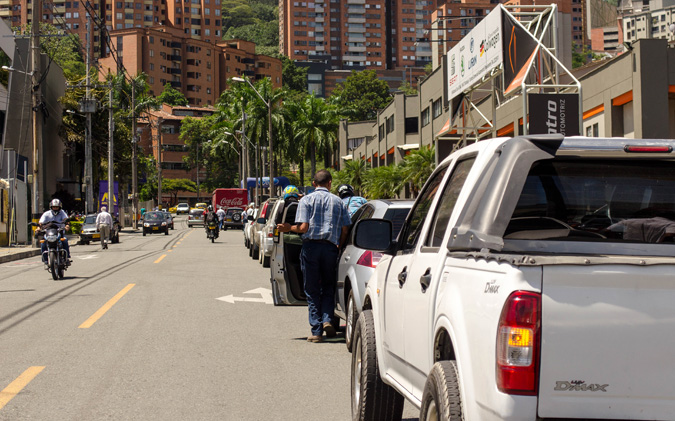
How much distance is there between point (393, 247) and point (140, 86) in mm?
78714

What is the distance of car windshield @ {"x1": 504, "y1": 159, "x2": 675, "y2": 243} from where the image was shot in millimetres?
4059

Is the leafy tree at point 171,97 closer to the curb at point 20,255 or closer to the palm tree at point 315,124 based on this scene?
the palm tree at point 315,124

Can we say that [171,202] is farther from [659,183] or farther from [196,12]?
[659,183]

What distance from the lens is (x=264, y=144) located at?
255 ft

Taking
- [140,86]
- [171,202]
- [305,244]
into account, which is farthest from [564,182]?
[171,202]

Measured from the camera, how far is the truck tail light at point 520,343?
10.1 feet

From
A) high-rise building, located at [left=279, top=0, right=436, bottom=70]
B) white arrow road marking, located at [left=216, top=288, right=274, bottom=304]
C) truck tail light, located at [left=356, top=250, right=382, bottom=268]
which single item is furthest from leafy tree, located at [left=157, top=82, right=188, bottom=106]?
truck tail light, located at [left=356, top=250, right=382, bottom=268]

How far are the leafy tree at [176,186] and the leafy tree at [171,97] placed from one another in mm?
16731

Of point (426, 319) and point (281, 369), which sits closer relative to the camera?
point (426, 319)

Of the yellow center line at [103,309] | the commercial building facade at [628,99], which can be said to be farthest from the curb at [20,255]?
the commercial building facade at [628,99]

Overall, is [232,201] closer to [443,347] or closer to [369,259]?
[369,259]

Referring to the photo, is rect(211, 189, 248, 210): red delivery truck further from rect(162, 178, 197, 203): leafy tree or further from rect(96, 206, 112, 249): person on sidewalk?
rect(162, 178, 197, 203): leafy tree

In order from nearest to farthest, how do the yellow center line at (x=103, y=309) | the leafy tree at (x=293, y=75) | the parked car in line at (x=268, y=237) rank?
1. the yellow center line at (x=103, y=309)
2. the parked car in line at (x=268, y=237)
3. the leafy tree at (x=293, y=75)

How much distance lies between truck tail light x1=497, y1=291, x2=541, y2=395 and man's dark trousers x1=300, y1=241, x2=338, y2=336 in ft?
20.6
